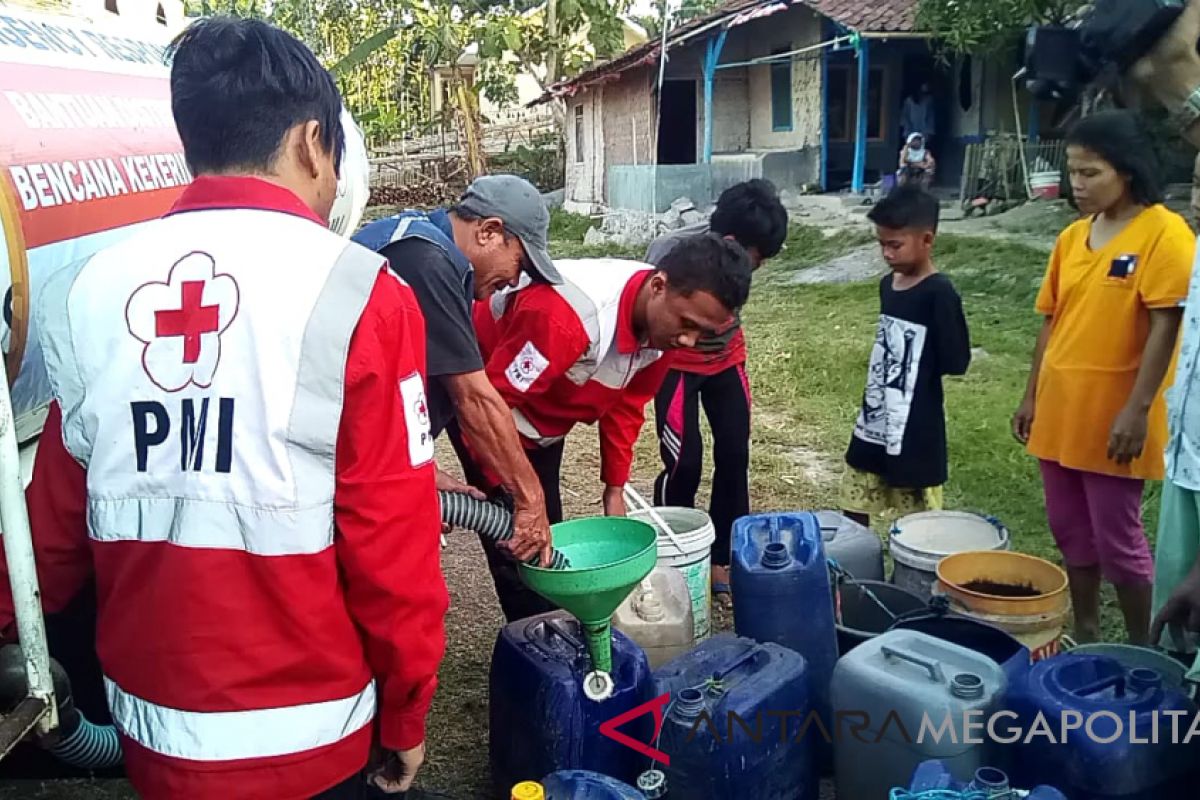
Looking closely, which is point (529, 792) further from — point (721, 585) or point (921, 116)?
point (921, 116)

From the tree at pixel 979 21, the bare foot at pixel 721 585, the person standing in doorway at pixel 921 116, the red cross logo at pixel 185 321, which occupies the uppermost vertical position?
the tree at pixel 979 21

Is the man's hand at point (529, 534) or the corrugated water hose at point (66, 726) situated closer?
the corrugated water hose at point (66, 726)

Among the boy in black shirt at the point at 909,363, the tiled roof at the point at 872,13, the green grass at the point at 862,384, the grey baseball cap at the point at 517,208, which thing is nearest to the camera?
the grey baseball cap at the point at 517,208

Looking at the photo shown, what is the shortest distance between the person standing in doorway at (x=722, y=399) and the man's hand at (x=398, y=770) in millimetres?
2266

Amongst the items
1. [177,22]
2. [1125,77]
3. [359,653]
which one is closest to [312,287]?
[359,653]

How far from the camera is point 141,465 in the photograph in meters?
1.59

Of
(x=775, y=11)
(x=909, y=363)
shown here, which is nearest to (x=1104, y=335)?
(x=909, y=363)

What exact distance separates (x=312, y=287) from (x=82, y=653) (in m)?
1.08

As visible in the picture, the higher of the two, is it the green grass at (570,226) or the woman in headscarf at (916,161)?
the woman in headscarf at (916,161)

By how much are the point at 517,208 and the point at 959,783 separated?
6.02ft

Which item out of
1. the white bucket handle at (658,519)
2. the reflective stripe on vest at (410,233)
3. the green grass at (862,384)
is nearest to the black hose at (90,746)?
the reflective stripe on vest at (410,233)

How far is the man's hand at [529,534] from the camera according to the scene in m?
2.46

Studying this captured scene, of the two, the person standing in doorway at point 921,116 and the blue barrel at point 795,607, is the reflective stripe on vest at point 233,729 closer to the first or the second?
the blue barrel at point 795,607

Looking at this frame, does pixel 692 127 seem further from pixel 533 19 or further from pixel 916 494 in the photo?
pixel 916 494
